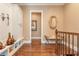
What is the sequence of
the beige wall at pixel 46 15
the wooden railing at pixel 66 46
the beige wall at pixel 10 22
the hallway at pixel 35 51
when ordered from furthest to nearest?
the beige wall at pixel 46 15 < the hallway at pixel 35 51 < the wooden railing at pixel 66 46 < the beige wall at pixel 10 22

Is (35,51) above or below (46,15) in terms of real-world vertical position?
below

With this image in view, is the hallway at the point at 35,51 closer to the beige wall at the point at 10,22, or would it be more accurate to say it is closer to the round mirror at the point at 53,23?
the beige wall at the point at 10,22

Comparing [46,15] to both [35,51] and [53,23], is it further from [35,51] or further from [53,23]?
[35,51]

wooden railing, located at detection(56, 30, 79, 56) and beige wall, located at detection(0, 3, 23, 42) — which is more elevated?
beige wall, located at detection(0, 3, 23, 42)

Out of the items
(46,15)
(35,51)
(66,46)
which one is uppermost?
(46,15)

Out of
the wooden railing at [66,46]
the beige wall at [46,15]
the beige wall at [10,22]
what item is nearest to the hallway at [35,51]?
the wooden railing at [66,46]

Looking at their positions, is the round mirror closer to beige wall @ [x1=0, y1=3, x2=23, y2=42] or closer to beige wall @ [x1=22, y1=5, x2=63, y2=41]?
beige wall @ [x1=22, y1=5, x2=63, y2=41]

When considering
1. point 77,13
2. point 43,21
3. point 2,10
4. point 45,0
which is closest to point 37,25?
point 43,21

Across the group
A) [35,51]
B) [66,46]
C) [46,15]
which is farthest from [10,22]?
[46,15]

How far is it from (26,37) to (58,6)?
2923 mm

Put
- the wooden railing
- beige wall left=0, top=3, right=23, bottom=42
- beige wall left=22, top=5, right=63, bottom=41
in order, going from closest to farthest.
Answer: beige wall left=0, top=3, right=23, bottom=42 < the wooden railing < beige wall left=22, top=5, right=63, bottom=41

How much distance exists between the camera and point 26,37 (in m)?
9.88

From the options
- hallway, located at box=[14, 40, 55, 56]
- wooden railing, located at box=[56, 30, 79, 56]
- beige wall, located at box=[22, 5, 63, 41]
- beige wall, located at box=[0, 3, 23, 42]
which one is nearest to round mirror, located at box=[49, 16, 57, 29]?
beige wall, located at box=[22, 5, 63, 41]

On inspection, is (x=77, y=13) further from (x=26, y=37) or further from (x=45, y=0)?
(x=45, y=0)
